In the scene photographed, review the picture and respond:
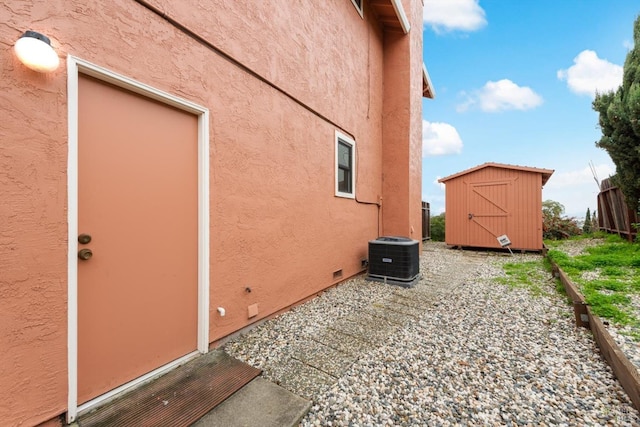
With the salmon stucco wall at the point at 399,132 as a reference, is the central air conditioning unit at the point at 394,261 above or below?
below

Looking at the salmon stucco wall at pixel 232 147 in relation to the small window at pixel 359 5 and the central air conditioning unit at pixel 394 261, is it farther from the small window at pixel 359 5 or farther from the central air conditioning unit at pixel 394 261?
the central air conditioning unit at pixel 394 261

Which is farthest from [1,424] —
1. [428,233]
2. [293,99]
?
[428,233]

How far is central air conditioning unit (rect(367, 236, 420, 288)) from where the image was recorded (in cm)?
465

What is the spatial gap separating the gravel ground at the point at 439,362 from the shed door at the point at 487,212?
5227 millimetres

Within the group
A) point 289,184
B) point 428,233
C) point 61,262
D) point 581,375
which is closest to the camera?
point 61,262

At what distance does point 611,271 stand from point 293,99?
617 centimetres

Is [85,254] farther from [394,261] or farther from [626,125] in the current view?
[626,125]

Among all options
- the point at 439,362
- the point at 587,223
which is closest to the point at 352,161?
the point at 439,362

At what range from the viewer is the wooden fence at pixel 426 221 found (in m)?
11.3

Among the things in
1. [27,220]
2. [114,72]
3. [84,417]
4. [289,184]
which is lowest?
[84,417]

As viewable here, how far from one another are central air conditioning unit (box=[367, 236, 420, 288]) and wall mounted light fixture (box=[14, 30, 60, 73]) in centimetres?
459

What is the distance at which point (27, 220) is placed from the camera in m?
1.45

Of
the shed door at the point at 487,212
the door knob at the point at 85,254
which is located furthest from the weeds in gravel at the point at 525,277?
the door knob at the point at 85,254

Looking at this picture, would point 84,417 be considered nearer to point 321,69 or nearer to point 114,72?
point 114,72
